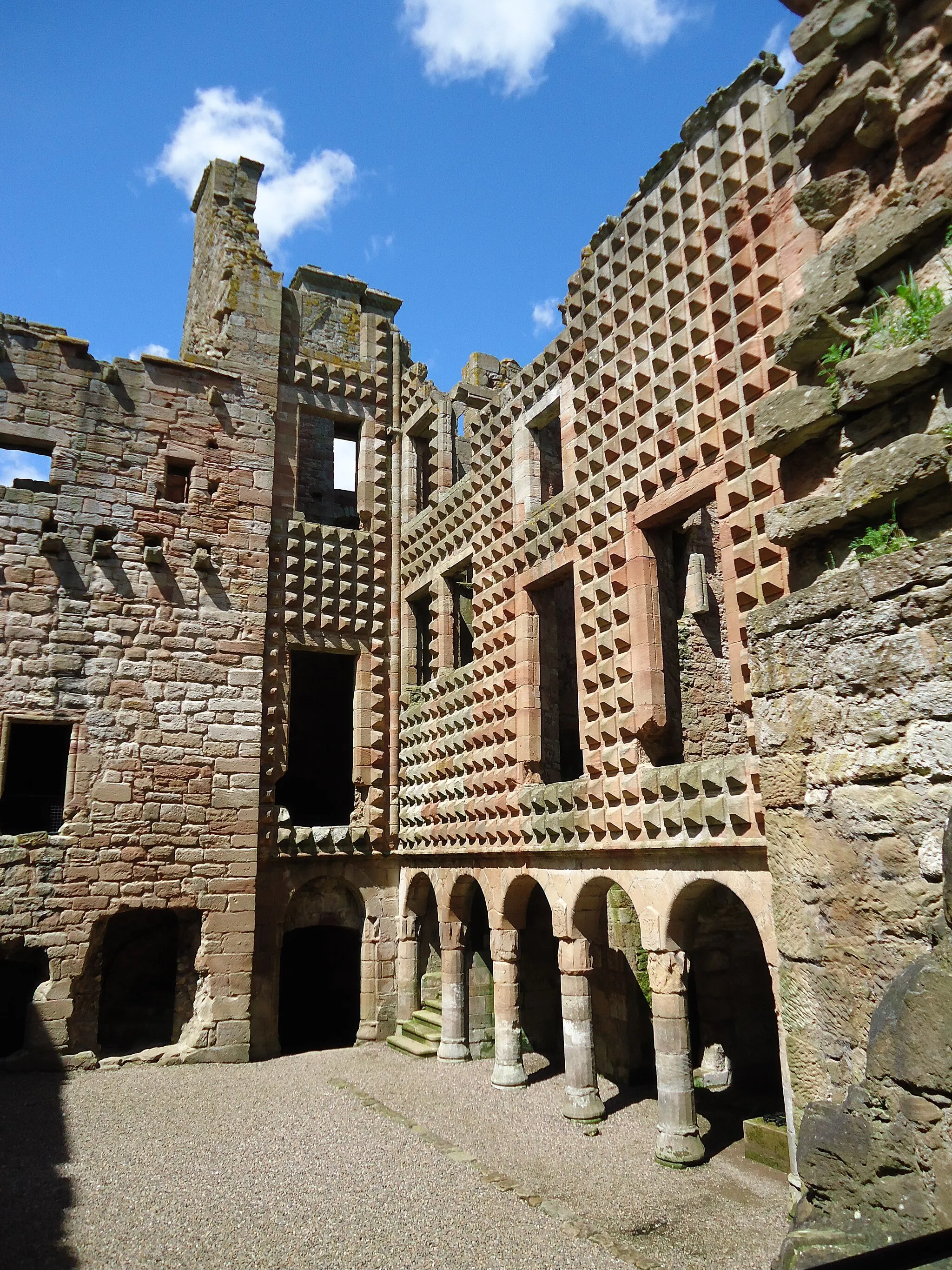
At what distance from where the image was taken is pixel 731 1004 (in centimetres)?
1192

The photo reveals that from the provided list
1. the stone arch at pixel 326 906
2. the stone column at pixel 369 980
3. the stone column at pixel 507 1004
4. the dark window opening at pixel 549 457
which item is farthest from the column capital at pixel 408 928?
the dark window opening at pixel 549 457

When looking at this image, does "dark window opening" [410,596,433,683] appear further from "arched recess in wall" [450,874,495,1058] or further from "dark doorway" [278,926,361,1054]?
"dark doorway" [278,926,361,1054]

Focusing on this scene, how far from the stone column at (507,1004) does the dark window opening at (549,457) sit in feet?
19.4

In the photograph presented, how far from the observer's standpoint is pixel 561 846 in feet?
34.3

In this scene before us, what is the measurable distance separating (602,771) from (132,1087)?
6.90 meters

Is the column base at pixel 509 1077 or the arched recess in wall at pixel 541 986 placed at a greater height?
the arched recess in wall at pixel 541 986

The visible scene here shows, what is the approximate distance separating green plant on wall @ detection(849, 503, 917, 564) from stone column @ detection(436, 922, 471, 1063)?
1127 centimetres

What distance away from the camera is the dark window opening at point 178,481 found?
1426cm

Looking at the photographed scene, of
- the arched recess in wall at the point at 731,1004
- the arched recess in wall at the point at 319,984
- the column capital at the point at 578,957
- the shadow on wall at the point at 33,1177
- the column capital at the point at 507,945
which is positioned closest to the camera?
the shadow on wall at the point at 33,1177

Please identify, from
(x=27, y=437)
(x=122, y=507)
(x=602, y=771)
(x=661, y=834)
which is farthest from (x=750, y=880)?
(x=27, y=437)

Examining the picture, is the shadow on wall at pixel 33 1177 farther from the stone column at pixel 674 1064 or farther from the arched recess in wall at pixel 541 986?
the arched recess in wall at pixel 541 986

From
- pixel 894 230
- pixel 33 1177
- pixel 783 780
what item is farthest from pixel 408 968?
pixel 894 230

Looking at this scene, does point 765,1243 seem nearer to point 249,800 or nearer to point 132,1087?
point 132,1087

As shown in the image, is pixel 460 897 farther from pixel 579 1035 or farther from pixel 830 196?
pixel 830 196
